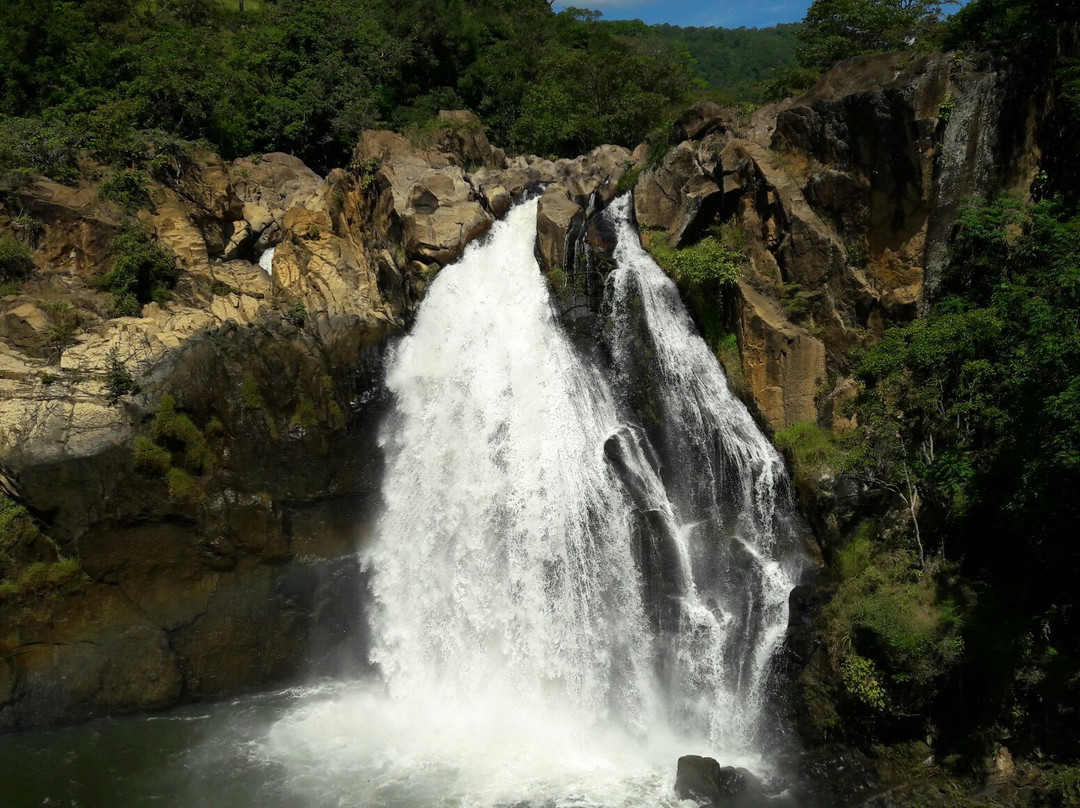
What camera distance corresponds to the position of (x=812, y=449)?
55.9 feet

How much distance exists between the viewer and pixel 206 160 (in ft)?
77.0

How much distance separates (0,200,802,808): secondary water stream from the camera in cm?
1442

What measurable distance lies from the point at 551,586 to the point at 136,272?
14773 millimetres

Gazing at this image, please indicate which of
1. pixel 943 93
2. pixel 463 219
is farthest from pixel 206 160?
pixel 943 93

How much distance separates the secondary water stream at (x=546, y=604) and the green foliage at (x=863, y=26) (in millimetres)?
14337

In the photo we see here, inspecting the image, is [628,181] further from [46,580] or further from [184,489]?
[46,580]

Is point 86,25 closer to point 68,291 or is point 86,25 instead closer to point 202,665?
point 68,291

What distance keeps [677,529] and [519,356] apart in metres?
7.26

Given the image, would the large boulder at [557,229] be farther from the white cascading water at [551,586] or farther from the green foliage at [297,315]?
the green foliage at [297,315]

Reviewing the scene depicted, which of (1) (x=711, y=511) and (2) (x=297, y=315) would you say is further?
(2) (x=297, y=315)

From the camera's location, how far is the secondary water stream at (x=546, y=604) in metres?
14.4

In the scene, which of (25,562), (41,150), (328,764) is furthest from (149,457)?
(41,150)

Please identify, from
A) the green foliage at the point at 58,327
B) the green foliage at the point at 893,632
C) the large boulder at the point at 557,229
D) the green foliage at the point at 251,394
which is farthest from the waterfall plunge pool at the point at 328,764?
the large boulder at the point at 557,229

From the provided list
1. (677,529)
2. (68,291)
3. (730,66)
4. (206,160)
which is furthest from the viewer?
(730,66)
